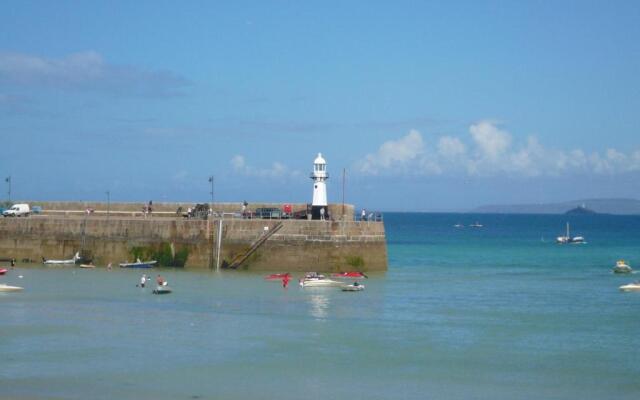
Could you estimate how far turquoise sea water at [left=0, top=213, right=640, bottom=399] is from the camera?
73.4 ft

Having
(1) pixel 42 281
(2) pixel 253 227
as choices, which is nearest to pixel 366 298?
(2) pixel 253 227

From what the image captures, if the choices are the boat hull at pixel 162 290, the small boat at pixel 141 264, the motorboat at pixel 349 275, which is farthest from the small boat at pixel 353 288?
the small boat at pixel 141 264

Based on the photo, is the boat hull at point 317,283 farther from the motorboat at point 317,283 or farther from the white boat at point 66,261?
the white boat at point 66,261

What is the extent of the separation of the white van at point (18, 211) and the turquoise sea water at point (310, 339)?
9.04 metres

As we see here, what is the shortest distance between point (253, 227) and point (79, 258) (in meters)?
8.52

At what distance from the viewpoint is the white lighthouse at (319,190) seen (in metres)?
46.5

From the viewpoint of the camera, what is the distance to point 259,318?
3153cm

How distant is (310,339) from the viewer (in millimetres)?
27781

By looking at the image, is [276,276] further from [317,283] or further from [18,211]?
[18,211]

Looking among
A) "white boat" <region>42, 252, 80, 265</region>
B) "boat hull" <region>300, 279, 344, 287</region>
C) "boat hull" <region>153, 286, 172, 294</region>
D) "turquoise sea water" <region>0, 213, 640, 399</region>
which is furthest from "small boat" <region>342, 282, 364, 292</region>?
"white boat" <region>42, 252, 80, 265</region>

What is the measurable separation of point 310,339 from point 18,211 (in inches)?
1136

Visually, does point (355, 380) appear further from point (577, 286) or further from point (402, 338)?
point (577, 286)

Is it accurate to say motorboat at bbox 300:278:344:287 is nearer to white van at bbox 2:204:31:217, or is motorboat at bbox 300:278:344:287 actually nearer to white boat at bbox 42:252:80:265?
white boat at bbox 42:252:80:265

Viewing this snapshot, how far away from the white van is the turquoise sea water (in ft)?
29.6
